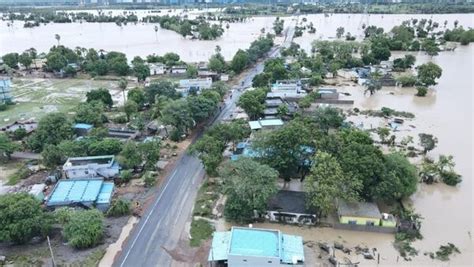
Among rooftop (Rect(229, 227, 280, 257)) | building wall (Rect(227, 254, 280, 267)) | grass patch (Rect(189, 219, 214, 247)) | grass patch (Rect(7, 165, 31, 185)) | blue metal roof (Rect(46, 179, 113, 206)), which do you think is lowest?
grass patch (Rect(7, 165, 31, 185))

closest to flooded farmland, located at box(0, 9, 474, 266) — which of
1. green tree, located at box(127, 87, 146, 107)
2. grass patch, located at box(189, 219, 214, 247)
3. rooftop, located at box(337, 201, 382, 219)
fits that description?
rooftop, located at box(337, 201, 382, 219)

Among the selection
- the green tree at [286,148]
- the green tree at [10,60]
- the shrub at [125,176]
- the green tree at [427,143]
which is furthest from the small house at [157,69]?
the green tree at [427,143]

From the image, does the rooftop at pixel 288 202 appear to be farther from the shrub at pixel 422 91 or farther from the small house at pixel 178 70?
the small house at pixel 178 70

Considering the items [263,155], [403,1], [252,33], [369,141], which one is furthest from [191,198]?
[403,1]

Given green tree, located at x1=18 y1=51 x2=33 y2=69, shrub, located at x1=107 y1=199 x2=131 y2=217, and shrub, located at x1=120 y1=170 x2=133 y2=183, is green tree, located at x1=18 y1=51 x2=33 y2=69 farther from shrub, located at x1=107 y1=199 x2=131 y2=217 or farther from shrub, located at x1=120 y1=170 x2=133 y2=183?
shrub, located at x1=107 y1=199 x2=131 y2=217

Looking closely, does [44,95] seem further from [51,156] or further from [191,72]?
[51,156]

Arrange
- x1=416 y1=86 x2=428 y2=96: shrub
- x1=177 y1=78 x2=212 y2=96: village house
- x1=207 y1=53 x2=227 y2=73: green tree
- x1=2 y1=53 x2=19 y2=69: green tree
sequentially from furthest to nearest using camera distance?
x1=2 y1=53 x2=19 y2=69: green tree < x1=207 y1=53 x2=227 y2=73: green tree < x1=416 y1=86 x2=428 y2=96: shrub < x1=177 y1=78 x2=212 y2=96: village house

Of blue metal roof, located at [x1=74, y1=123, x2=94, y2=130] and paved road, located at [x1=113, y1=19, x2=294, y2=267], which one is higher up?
blue metal roof, located at [x1=74, y1=123, x2=94, y2=130]
